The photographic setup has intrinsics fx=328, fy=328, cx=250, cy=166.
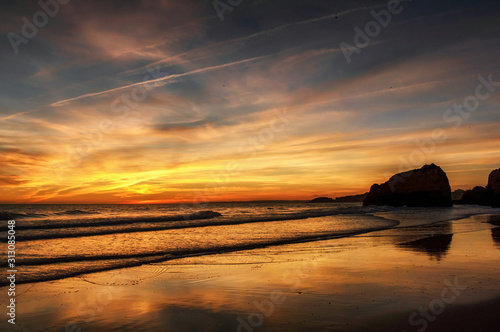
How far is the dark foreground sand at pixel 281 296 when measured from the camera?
6.41m

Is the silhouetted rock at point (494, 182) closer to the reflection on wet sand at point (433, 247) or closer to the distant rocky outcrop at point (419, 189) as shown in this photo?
the distant rocky outcrop at point (419, 189)

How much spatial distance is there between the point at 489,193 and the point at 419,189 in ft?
50.5

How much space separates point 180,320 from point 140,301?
73.5 inches

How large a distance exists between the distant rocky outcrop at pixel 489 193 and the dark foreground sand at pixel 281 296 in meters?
72.5

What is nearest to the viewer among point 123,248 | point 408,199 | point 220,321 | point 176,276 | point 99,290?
point 220,321

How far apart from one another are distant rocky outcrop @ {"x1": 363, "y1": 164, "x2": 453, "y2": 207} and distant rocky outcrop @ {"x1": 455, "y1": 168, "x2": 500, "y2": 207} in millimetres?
8798

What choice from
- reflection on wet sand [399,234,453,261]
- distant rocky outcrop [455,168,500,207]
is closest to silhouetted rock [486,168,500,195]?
distant rocky outcrop [455,168,500,207]

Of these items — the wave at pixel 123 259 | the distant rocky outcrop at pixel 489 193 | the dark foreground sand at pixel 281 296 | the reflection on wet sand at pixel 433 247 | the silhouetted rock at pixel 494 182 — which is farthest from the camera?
the silhouetted rock at pixel 494 182

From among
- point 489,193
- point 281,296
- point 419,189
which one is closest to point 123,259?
point 281,296

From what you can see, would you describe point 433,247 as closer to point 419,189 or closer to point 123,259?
point 123,259

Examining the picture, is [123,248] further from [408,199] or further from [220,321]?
[408,199]

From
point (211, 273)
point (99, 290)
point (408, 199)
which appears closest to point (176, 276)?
point (211, 273)

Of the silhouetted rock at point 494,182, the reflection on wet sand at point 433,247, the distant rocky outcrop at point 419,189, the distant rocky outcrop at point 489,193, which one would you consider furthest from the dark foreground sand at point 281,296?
the silhouetted rock at point 494,182

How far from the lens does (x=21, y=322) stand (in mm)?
6863
